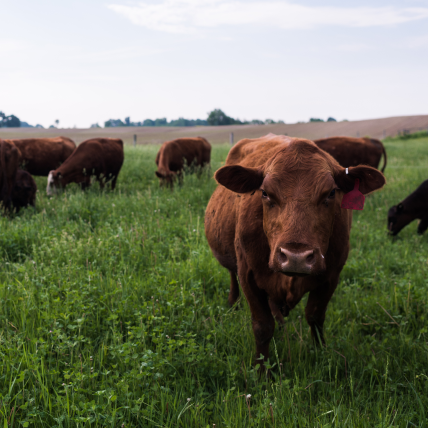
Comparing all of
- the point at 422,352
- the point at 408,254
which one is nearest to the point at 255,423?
the point at 422,352

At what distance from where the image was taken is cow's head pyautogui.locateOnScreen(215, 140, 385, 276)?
2.17m

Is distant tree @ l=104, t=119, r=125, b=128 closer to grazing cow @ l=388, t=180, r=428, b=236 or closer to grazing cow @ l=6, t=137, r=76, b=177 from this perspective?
grazing cow @ l=6, t=137, r=76, b=177

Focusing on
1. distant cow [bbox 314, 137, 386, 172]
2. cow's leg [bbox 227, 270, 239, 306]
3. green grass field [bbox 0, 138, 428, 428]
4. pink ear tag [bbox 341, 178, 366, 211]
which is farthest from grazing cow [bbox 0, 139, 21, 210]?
distant cow [bbox 314, 137, 386, 172]

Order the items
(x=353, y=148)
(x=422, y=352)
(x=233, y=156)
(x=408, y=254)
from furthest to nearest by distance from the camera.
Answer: (x=353, y=148) → (x=408, y=254) → (x=233, y=156) → (x=422, y=352)

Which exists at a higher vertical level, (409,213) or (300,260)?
(300,260)

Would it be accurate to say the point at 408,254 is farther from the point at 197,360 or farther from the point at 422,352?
the point at 197,360

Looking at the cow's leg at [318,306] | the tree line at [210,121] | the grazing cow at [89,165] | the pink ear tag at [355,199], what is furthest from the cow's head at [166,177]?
the tree line at [210,121]

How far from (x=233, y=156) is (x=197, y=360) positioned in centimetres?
230

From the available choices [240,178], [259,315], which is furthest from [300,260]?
[259,315]

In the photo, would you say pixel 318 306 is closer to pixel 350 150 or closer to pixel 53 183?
pixel 53 183

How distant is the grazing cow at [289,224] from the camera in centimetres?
223

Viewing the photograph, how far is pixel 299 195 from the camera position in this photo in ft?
7.75

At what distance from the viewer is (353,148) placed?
12.0m

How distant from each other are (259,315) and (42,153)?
38.2 feet
